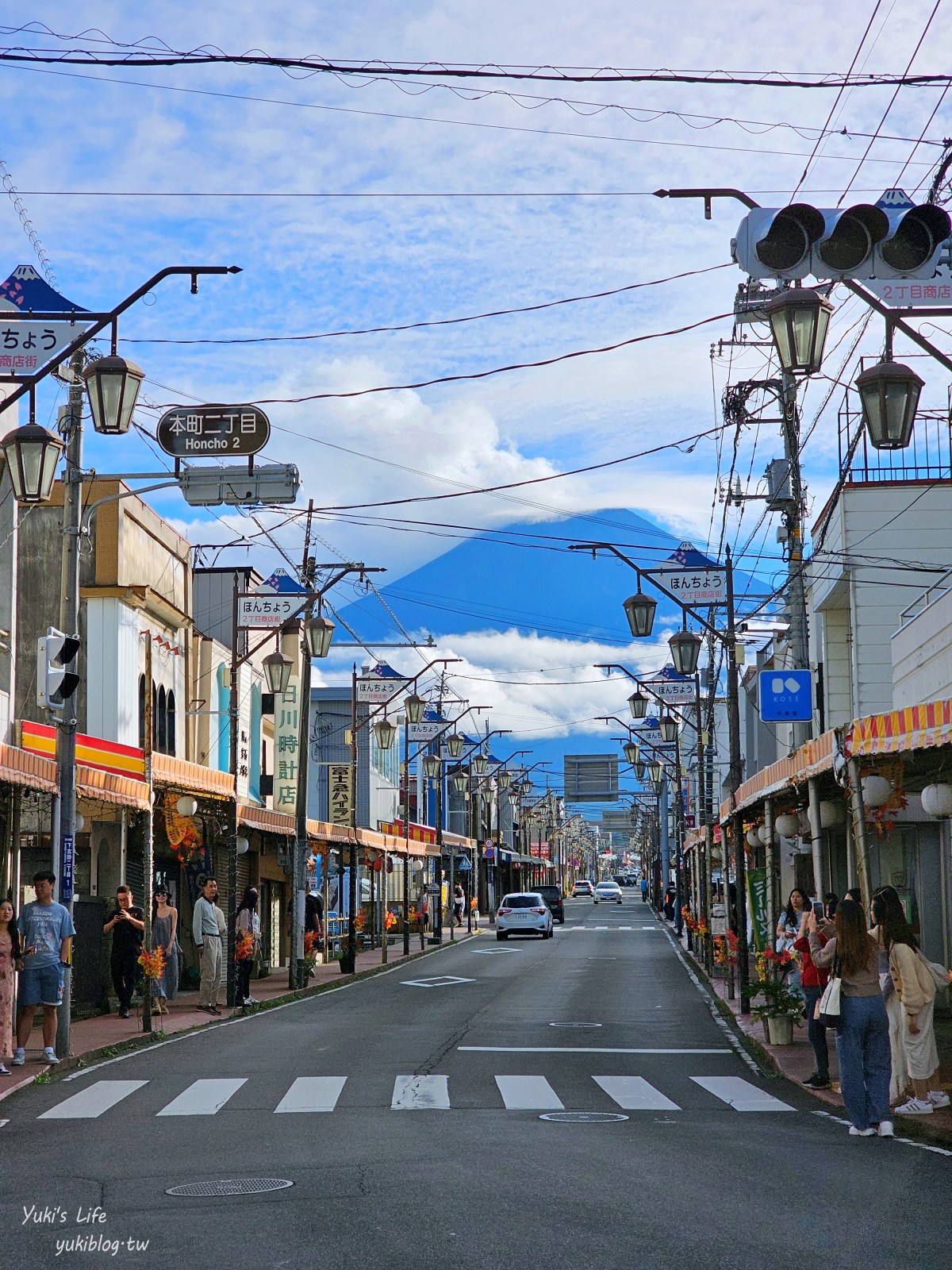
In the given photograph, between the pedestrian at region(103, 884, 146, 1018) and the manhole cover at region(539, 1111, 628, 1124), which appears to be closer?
the manhole cover at region(539, 1111, 628, 1124)

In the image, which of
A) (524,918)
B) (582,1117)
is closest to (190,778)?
(582,1117)

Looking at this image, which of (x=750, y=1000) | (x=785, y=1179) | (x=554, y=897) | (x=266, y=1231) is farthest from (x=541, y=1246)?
(x=554, y=897)

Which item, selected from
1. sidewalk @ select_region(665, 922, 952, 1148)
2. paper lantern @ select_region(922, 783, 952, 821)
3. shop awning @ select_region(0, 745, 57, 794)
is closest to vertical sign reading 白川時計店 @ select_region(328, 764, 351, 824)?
sidewalk @ select_region(665, 922, 952, 1148)

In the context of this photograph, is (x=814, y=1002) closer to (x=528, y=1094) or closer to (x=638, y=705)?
(x=528, y=1094)

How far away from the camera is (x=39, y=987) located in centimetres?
1586

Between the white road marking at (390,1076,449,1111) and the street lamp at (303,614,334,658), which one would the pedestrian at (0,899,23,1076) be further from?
the street lamp at (303,614,334,658)

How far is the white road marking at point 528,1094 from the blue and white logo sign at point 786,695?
10856 mm

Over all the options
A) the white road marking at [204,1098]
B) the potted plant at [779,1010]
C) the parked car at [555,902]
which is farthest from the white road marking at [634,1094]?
the parked car at [555,902]

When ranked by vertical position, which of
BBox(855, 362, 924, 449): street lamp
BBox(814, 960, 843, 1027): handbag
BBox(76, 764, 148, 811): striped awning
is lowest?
BBox(814, 960, 843, 1027): handbag

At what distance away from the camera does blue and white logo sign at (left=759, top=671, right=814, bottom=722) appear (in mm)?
24453

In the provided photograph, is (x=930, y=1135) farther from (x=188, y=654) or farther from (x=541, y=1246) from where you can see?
Answer: (x=188, y=654)

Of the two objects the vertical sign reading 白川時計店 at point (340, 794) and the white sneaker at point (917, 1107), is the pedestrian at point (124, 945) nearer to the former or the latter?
the white sneaker at point (917, 1107)

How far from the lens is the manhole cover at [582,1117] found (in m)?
11.7

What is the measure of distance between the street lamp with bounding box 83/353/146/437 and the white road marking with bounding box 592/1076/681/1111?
802 cm
